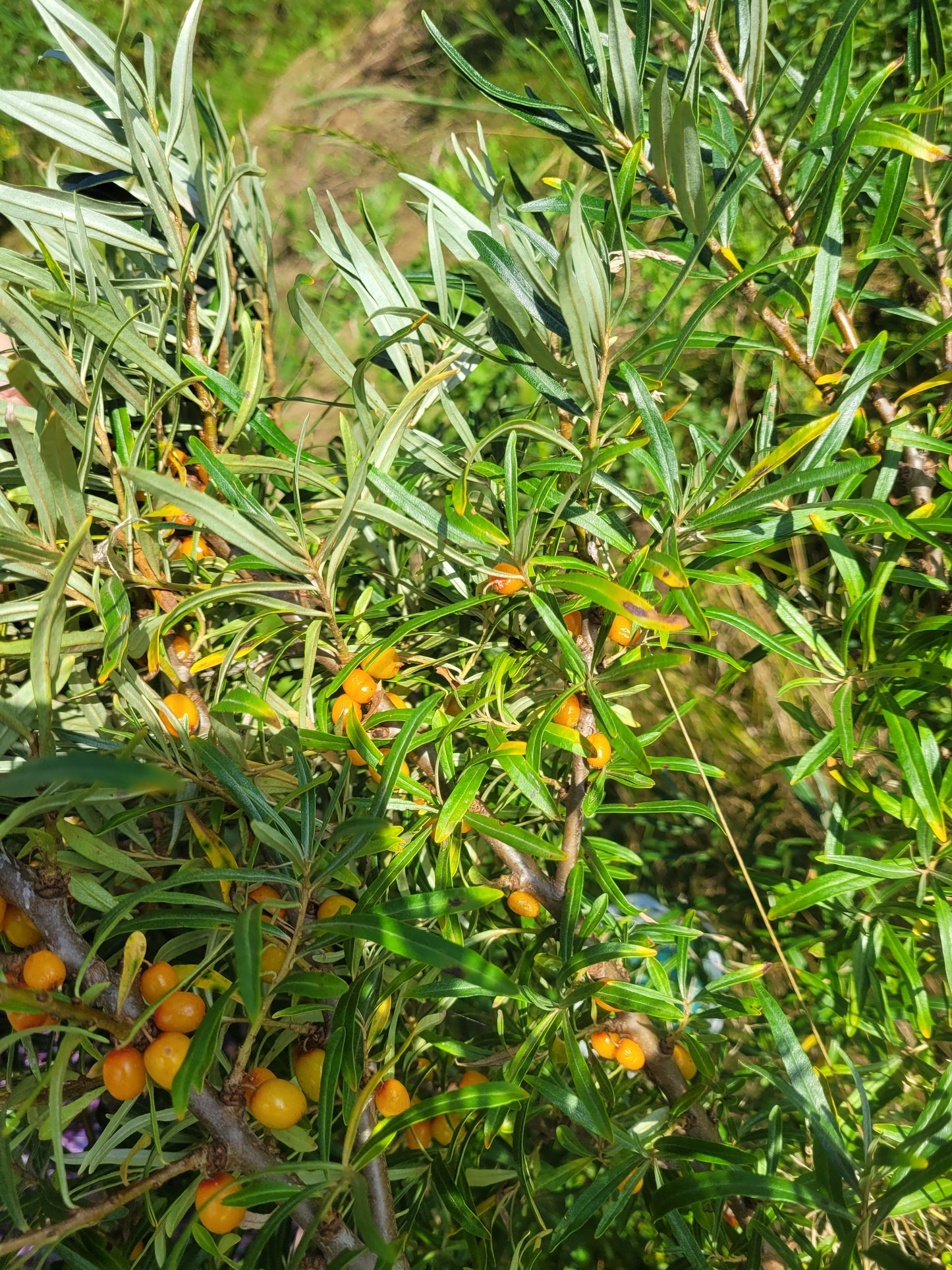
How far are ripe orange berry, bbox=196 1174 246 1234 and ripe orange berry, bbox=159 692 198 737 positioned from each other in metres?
0.29

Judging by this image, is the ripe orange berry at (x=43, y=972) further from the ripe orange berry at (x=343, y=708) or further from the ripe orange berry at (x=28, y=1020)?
the ripe orange berry at (x=343, y=708)

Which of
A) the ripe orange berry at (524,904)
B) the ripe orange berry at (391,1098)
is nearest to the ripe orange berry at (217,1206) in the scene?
the ripe orange berry at (391,1098)

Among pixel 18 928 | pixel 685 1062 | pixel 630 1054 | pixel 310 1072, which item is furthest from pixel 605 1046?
pixel 18 928

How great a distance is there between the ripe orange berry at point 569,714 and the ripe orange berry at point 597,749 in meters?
0.02

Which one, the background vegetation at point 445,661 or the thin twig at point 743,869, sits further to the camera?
the thin twig at point 743,869

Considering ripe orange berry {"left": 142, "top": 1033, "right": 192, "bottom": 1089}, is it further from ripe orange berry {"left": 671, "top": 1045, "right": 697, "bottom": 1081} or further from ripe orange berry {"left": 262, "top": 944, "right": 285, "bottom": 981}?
ripe orange berry {"left": 671, "top": 1045, "right": 697, "bottom": 1081}

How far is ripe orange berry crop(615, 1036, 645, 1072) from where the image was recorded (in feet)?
2.23

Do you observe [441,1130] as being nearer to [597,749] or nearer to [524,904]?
[524,904]

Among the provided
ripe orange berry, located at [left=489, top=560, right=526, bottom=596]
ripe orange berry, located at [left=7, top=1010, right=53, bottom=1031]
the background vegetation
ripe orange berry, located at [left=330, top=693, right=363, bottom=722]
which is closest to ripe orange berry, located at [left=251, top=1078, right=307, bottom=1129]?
the background vegetation

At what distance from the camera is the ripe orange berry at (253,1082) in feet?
1.91

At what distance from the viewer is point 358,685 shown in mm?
594

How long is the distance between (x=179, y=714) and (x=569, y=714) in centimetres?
29

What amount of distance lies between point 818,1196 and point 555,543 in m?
0.47

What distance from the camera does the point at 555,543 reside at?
0.56 metres
